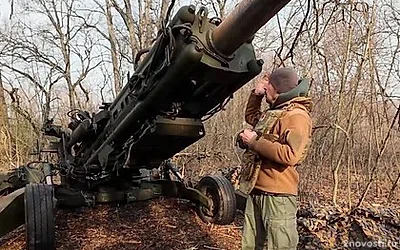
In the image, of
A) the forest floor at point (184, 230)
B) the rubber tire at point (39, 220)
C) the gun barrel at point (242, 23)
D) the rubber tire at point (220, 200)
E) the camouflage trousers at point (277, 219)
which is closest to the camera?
the gun barrel at point (242, 23)

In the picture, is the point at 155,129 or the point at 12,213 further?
the point at 12,213

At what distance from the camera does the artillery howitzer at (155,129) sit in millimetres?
3553

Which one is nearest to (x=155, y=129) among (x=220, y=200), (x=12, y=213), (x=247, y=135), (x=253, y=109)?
(x=253, y=109)

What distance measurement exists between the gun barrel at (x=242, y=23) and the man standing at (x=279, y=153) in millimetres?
352

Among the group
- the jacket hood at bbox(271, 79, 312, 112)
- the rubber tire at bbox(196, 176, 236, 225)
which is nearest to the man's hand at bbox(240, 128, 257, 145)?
the jacket hood at bbox(271, 79, 312, 112)

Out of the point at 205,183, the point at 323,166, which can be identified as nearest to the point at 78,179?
the point at 205,183

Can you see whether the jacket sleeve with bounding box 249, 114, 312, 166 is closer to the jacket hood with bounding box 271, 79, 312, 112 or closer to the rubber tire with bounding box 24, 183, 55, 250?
the jacket hood with bounding box 271, 79, 312, 112

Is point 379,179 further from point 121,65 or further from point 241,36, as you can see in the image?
point 121,65

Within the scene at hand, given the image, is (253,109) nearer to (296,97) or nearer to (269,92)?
(269,92)

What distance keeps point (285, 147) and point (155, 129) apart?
167cm

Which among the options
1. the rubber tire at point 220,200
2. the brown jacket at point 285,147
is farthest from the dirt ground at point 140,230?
the brown jacket at point 285,147

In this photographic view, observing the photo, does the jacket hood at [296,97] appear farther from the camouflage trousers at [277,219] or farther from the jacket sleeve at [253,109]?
the camouflage trousers at [277,219]

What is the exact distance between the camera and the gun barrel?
9.17 ft

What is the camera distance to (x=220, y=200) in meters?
5.59
